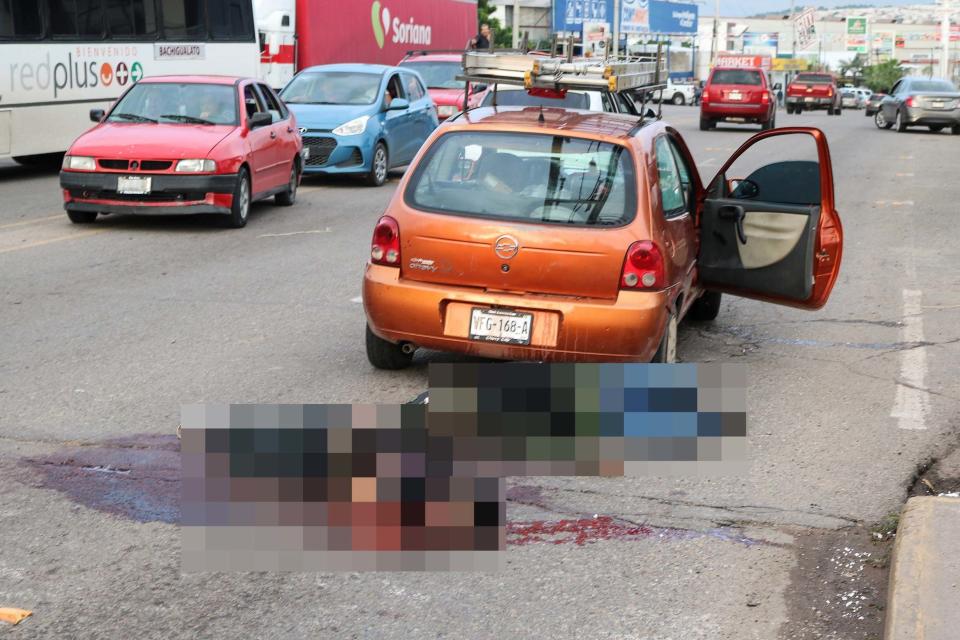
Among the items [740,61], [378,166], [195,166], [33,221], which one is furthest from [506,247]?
[740,61]

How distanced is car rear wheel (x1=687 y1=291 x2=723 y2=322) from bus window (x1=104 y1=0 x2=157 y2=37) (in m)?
13.9

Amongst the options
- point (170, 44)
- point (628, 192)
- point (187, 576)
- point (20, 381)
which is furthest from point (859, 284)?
point (170, 44)

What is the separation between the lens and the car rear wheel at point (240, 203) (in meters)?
13.7

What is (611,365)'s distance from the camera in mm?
6566

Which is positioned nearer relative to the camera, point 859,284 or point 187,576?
point 187,576

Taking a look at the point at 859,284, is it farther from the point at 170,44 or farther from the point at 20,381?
the point at 170,44

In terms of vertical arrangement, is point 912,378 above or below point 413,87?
below

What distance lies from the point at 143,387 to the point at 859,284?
22.0ft

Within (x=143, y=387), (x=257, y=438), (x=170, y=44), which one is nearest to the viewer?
(x=257, y=438)

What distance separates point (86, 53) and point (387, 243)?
47.5ft

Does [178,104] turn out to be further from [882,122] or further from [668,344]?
[882,122]

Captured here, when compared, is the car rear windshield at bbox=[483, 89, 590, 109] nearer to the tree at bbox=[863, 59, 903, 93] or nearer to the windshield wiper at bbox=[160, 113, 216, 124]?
the windshield wiper at bbox=[160, 113, 216, 124]

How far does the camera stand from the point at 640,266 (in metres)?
6.69

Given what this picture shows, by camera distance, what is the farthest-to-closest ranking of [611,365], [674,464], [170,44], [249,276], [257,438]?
[170,44] < [249,276] < [611,365] < [674,464] < [257,438]
